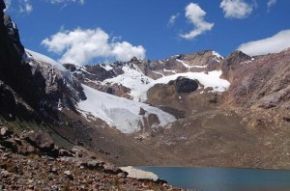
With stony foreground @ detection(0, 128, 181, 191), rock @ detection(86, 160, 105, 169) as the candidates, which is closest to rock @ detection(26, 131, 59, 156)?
stony foreground @ detection(0, 128, 181, 191)

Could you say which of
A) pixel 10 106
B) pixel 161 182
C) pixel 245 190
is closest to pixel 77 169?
pixel 161 182

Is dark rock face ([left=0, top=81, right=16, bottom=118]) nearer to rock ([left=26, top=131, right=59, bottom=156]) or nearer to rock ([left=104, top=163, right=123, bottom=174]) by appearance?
rock ([left=26, top=131, right=59, bottom=156])

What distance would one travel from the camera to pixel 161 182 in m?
33.1

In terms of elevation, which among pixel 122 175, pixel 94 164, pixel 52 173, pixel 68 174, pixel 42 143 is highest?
pixel 42 143

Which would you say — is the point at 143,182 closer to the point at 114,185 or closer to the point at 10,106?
the point at 114,185

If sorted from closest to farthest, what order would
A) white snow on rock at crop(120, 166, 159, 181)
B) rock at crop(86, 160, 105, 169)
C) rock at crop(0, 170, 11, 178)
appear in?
1. rock at crop(0, 170, 11, 178)
2. rock at crop(86, 160, 105, 169)
3. white snow on rock at crop(120, 166, 159, 181)

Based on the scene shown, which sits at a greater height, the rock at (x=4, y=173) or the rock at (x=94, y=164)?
the rock at (x=94, y=164)

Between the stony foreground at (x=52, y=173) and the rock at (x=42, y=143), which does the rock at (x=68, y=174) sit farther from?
the rock at (x=42, y=143)

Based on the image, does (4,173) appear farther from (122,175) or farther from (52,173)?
(122,175)

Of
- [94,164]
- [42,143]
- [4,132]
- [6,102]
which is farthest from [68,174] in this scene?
[6,102]

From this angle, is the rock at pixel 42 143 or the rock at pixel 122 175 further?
the rock at pixel 42 143

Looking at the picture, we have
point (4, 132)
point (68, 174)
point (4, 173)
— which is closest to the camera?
point (4, 173)

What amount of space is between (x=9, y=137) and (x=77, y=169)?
4552 mm

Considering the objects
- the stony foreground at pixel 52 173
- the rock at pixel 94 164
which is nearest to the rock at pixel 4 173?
the stony foreground at pixel 52 173
